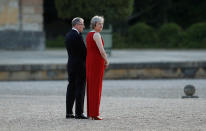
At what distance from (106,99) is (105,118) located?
2893 millimetres

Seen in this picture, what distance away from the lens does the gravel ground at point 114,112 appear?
7.96 metres

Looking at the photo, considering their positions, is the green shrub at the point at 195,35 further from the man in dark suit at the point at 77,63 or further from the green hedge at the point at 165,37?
the man in dark suit at the point at 77,63

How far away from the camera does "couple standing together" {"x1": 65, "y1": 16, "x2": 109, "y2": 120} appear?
865cm

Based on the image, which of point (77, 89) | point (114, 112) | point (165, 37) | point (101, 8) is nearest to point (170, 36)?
point (165, 37)

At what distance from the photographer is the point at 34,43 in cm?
2381

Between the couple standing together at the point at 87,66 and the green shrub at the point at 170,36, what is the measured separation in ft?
65.3

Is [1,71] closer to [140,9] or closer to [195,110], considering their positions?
[195,110]

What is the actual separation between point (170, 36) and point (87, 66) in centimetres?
2055

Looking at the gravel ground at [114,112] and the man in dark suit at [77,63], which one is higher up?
the man in dark suit at [77,63]

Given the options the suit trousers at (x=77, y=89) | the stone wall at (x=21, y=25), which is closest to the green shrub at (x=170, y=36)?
the stone wall at (x=21, y=25)

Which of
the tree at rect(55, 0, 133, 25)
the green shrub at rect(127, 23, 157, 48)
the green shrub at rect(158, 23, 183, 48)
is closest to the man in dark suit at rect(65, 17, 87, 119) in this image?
the tree at rect(55, 0, 133, 25)

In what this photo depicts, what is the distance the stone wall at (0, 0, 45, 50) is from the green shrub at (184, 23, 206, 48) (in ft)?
24.9

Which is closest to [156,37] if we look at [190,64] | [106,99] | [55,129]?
[190,64]

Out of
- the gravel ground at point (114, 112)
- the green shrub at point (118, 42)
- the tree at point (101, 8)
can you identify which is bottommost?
the gravel ground at point (114, 112)
